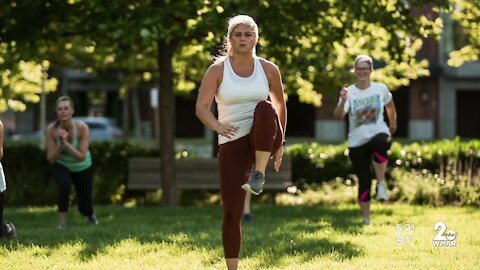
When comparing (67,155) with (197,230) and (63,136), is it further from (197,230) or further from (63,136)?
(197,230)

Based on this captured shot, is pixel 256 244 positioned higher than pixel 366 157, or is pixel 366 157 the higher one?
pixel 366 157

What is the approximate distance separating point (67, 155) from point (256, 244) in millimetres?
3170

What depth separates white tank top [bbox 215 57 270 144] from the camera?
5426mm

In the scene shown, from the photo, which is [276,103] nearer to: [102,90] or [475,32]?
[475,32]

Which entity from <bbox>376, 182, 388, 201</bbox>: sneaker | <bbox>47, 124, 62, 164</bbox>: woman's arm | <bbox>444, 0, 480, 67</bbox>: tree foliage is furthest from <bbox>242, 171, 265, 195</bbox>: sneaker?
<bbox>444, 0, 480, 67</bbox>: tree foliage

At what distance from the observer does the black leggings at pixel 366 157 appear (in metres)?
8.96

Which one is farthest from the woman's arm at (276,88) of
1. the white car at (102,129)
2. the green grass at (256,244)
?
the white car at (102,129)

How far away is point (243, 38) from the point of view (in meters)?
5.45

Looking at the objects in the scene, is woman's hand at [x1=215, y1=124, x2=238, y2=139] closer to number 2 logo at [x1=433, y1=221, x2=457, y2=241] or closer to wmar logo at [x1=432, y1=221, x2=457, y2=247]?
wmar logo at [x1=432, y1=221, x2=457, y2=247]

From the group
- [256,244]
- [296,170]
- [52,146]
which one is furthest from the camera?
[296,170]

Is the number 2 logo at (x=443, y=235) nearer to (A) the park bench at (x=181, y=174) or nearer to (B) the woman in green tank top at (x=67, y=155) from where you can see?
(B) the woman in green tank top at (x=67, y=155)

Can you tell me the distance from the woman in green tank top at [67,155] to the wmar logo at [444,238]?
4.29m

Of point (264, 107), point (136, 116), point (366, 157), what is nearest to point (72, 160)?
point (366, 157)

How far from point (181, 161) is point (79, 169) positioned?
4.27m
